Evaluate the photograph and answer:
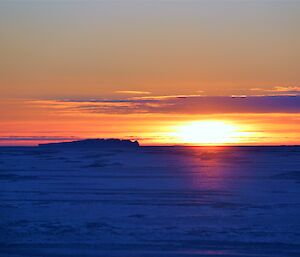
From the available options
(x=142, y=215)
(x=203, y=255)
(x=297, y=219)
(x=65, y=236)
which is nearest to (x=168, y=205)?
(x=142, y=215)

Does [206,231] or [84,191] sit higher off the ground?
[84,191]

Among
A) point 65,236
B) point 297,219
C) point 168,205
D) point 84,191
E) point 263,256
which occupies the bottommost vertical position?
point 263,256

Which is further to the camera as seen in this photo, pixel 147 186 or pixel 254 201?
pixel 147 186

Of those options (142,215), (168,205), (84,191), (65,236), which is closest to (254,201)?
(168,205)

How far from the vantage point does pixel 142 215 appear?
16484mm

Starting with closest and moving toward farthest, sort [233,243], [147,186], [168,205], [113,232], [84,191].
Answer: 1. [233,243]
2. [113,232]
3. [168,205]
4. [84,191]
5. [147,186]

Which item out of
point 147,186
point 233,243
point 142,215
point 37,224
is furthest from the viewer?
point 147,186

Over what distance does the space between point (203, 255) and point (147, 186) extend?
1219cm

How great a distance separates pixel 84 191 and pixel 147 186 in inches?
112

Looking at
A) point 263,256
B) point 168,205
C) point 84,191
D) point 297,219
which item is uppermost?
point 84,191

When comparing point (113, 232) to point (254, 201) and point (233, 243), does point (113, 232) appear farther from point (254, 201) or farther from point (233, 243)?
point (254, 201)

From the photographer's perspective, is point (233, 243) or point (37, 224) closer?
point (233, 243)

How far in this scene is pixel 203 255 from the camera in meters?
12.1

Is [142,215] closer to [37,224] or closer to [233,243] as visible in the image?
[37,224]
